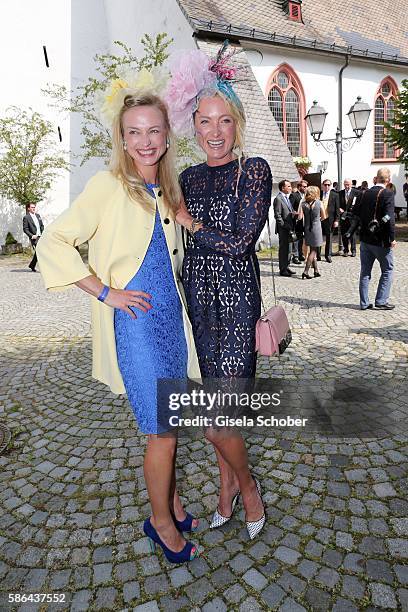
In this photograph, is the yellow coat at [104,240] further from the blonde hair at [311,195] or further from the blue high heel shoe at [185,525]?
the blonde hair at [311,195]

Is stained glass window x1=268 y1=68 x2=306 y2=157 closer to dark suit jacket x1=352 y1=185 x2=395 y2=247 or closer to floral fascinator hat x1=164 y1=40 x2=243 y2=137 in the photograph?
dark suit jacket x1=352 y1=185 x2=395 y2=247

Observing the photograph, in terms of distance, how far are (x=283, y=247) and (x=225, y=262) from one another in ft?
24.0

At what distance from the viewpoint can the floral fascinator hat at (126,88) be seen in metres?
1.73

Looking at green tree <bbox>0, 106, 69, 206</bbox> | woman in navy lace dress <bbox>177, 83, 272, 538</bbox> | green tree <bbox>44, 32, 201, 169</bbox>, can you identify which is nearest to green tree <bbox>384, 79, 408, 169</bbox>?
green tree <bbox>44, 32, 201, 169</bbox>

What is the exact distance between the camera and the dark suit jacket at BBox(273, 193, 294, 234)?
8633 mm

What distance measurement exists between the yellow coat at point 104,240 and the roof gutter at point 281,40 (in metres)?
14.9

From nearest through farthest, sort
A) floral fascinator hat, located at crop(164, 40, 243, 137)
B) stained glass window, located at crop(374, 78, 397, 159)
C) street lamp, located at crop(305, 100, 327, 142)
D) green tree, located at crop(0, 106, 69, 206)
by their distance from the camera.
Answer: floral fascinator hat, located at crop(164, 40, 243, 137) < street lamp, located at crop(305, 100, 327, 142) < green tree, located at crop(0, 106, 69, 206) < stained glass window, located at crop(374, 78, 397, 159)

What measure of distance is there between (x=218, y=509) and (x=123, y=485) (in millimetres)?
662

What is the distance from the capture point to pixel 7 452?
3.04m

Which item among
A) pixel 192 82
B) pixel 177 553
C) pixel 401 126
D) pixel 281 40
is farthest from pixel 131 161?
pixel 281 40

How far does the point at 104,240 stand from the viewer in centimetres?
174

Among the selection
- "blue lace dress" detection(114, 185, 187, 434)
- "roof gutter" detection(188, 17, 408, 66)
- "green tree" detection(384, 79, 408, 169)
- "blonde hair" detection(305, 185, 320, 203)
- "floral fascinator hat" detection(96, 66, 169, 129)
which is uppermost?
"roof gutter" detection(188, 17, 408, 66)

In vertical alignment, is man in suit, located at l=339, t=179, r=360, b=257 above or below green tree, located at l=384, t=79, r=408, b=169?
below

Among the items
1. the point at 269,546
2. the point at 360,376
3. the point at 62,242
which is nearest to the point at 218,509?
the point at 269,546
